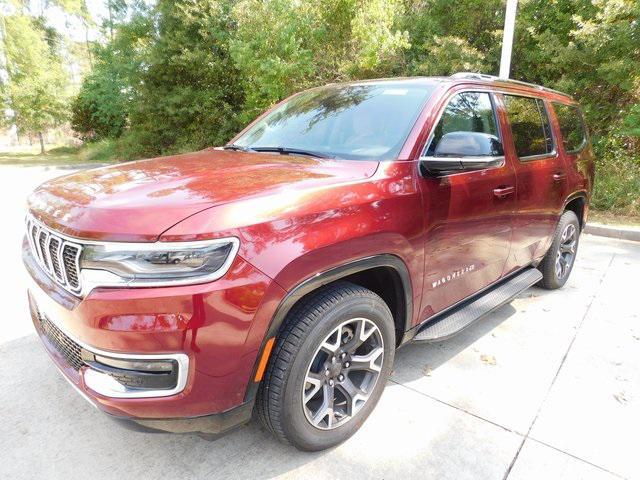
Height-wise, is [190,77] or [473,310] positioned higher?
[190,77]

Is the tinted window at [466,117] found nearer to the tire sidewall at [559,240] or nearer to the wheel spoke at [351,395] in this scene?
the wheel spoke at [351,395]

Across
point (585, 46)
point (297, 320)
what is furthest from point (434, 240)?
point (585, 46)

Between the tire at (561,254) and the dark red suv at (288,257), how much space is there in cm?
112

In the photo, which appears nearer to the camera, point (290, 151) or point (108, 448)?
point (108, 448)

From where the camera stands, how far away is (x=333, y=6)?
36.3ft

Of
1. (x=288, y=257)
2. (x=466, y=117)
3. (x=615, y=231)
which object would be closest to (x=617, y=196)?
(x=615, y=231)

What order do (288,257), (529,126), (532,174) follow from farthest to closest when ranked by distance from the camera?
(529,126) → (532,174) → (288,257)

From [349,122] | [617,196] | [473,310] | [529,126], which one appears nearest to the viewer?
[349,122]

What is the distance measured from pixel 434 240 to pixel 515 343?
4.84ft

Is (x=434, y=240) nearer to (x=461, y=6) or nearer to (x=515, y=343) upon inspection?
(x=515, y=343)

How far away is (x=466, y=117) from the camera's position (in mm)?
2801

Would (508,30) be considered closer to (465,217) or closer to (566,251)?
(566,251)

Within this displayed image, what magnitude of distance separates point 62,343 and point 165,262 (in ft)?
2.70

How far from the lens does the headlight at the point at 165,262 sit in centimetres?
157
